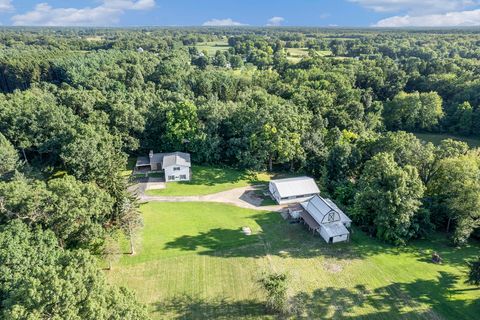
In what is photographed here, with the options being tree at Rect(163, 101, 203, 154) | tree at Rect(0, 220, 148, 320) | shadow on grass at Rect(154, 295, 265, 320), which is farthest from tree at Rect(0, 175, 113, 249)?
tree at Rect(163, 101, 203, 154)

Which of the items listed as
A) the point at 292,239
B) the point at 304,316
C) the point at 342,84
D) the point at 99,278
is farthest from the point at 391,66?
the point at 99,278

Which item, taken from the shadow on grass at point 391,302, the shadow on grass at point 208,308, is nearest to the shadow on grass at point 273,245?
the shadow on grass at point 391,302

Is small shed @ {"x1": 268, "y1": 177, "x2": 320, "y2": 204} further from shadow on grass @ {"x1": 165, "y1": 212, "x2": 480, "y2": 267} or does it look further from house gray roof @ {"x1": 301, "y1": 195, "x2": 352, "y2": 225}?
shadow on grass @ {"x1": 165, "y1": 212, "x2": 480, "y2": 267}

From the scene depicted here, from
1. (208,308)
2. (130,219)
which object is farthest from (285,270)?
(130,219)

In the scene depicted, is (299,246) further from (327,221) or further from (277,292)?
(277,292)

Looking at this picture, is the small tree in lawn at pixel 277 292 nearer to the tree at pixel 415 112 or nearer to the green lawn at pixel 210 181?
the green lawn at pixel 210 181

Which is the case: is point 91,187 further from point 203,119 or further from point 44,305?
point 203,119

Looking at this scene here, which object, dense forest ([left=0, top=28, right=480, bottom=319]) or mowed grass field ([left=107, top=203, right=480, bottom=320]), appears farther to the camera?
mowed grass field ([left=107, top=203, right=480, bottom=320])
